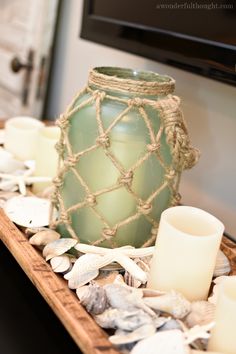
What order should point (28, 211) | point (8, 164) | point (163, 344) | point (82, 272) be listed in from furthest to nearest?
point (8, 164), point (28, 211), point (82, 272), point (163, 344)

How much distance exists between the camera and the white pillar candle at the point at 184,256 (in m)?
0.46

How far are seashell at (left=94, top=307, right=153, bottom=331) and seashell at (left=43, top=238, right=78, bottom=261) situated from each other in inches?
4.2

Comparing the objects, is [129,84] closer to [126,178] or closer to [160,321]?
[126,178]

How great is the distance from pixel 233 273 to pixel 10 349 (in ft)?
0.86

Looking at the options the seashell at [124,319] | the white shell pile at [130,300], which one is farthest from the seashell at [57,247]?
the seashell at [124,319]

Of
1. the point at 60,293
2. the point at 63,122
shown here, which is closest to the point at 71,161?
the point at 63,122

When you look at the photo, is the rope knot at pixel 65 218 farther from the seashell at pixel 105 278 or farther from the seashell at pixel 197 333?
the seashell at pixel 197 333

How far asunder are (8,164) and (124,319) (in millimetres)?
362

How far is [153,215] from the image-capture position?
56cm

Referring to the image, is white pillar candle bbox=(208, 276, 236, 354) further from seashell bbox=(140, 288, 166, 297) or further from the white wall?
the white wall

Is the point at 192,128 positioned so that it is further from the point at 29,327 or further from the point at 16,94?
the point at 16,94

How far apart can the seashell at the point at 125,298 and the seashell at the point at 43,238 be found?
4.3 inches

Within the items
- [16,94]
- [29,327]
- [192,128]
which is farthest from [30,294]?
[16,94]

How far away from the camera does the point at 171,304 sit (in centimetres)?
44
